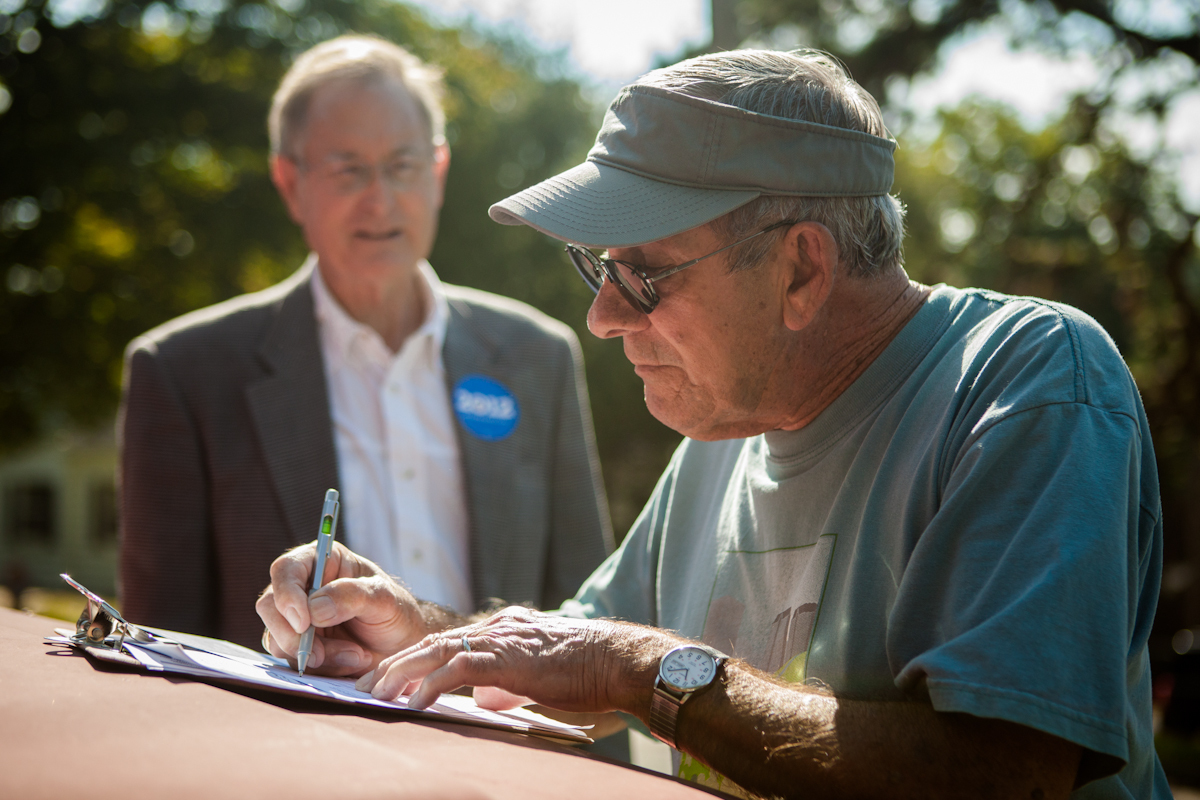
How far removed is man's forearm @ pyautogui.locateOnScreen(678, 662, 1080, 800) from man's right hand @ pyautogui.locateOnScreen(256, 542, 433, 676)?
67 centimetres

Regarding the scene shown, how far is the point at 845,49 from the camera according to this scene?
9.67 m

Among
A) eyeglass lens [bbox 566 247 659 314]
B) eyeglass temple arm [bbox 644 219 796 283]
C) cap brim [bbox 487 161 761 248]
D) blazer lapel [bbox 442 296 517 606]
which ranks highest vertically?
cap brim [bbox 487 161 761 248]

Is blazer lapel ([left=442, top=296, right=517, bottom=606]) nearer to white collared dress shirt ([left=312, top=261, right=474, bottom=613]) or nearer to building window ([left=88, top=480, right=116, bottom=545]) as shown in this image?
white collared dress shirt ([left=312, top=261, right=474, bottom=613])

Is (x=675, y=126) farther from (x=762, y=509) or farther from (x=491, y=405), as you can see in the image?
(x=491, y=405)

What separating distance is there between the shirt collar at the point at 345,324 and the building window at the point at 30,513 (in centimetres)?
3631

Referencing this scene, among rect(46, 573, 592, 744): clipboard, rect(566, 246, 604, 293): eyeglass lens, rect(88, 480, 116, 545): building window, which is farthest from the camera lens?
rect(88, 480, 116, 545): building window

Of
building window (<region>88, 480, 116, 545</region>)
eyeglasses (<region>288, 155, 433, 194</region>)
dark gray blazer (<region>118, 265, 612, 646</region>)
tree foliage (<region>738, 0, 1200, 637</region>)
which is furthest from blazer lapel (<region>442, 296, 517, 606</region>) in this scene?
building window (<region>88, 480, 116, 545</region>)

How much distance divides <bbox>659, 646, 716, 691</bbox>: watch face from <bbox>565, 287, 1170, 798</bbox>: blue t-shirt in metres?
0.22

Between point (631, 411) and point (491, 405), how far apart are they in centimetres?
1319

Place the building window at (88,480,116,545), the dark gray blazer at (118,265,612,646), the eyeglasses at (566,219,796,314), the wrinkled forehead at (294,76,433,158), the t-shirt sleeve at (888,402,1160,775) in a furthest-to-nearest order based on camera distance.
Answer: the building window at (88,480,116,545) < the wrinkled forehead at (294,76,433,158) < the dark gray blazer at (118,265,612,646) < the eyeglasses at (566,219,796,314) < the t-shirt sleeve at (888,402,1160,775)

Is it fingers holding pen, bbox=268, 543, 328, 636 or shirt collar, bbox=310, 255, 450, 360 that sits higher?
shirt collar, bbox=310, 255, 450, 360

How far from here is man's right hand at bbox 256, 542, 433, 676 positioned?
68.5 inches

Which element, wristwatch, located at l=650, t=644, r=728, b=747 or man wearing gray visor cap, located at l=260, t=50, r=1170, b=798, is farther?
wristwatch, located at l=650, t=644, r=728, b=747

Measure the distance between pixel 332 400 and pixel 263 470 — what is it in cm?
34
